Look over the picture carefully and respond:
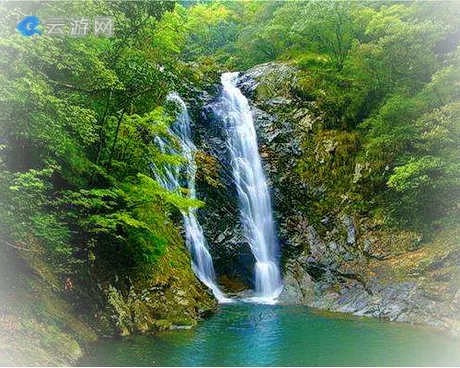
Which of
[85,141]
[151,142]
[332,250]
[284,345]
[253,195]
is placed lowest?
[284,345]

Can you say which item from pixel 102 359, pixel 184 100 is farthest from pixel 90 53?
pixel 184 100

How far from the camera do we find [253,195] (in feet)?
58.7

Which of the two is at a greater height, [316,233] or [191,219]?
[191,219]

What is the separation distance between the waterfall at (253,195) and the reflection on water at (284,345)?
4.11 metres

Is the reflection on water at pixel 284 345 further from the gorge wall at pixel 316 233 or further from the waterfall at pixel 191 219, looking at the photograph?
the waterfall at pixel 191 219

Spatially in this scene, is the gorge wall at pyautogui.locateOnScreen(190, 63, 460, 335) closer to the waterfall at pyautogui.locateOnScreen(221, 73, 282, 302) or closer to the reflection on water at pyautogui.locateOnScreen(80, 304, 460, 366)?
the waterfall at pyautogui.locateOnScreen(221, 73, 282, 302)

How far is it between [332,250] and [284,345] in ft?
22.5

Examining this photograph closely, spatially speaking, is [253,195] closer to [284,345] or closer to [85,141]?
[284,345]

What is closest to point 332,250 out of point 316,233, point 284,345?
point 316,233

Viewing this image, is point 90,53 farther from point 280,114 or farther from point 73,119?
point 280,114

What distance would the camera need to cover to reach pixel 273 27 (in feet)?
72.0

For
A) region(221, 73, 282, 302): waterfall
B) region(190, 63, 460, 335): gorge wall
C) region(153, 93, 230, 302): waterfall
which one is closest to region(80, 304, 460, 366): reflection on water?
region(190, 63, 460, 335): gorge wall

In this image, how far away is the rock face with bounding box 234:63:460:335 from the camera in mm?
12148

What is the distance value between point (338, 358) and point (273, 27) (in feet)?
57.4
